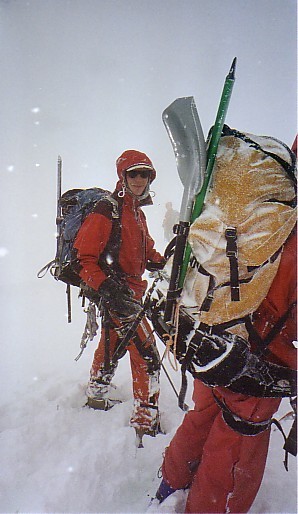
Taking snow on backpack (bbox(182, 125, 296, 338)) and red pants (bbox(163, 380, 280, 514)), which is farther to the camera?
red pants (bbox(163, 380, 280, 514))

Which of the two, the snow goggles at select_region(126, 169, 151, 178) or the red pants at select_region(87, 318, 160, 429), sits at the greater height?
the snow goggles at select_region(126, 169, 151, 178)

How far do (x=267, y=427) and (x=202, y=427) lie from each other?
413 millimetres

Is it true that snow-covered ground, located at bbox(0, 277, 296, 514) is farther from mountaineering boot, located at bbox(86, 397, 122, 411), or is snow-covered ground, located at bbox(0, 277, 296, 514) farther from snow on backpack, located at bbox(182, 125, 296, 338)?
snow on backpack, located at bbox(182, 125, 296, 338)

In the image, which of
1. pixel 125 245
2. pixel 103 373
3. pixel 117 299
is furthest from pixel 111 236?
pixel 103 373

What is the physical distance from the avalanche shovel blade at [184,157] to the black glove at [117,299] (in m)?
0.99

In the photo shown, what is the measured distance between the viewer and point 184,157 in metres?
1.26

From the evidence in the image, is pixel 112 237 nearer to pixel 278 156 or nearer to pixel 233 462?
pixel 278 156

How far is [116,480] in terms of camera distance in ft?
6.49

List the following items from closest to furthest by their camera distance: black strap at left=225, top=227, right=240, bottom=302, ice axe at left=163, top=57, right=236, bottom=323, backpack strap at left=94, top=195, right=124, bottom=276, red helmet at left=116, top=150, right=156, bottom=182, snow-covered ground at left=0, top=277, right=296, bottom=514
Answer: black strap at left=225, top=227, right=240, bottom=302
ice axe at left=163, top=57, right=236, bottom=323
snow-covered ground at left=0, top=277, right=296, bottom=514
backpack strap at left=94, top=195, right=124, bottom=276
red helmet at left=116, top=150, right=156, bottom=182

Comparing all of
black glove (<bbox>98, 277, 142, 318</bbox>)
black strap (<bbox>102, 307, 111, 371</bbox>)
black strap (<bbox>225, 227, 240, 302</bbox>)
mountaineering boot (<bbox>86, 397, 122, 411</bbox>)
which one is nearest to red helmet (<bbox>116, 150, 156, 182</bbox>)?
black glove (<bbox>98, 277, 142, 318</bbox>)

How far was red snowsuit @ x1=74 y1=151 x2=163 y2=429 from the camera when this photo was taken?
232 cm

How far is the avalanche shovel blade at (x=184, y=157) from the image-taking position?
1.22 m

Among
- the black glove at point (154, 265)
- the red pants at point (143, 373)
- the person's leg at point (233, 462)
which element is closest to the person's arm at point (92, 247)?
the red pants at point (143, 373)

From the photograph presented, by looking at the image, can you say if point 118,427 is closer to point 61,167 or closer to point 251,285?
point 251,285
